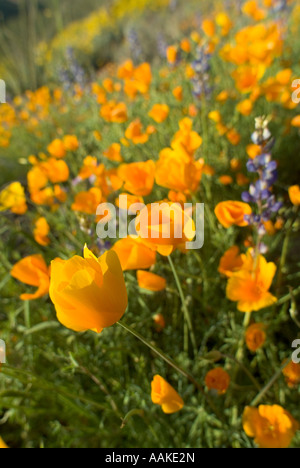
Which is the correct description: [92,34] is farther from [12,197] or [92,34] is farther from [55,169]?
[12,197]

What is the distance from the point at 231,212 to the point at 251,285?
0.87 ft

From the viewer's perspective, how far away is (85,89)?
4520 mm

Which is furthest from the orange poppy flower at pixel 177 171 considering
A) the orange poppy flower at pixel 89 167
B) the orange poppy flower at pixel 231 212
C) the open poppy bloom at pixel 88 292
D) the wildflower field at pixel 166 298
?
the orange poppy flower at pixel 89 167

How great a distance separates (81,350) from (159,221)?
32.2 inches

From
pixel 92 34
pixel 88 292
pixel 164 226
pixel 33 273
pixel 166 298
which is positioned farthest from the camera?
pixel 92 34

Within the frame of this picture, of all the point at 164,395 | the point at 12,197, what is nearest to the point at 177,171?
the point at 164,395

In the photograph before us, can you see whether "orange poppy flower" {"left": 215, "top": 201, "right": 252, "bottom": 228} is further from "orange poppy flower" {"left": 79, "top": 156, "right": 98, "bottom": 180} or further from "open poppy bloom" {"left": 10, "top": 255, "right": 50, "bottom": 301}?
"orange poppy flower" {"left": 79, "top": 156, "right": 98, "bottom": 180}

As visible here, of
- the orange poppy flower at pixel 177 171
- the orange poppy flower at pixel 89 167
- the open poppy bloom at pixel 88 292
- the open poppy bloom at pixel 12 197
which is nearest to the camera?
the open poppy bloom at pixel 88 292

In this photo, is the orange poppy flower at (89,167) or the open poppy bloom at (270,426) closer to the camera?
the open poppy bloom at (270,426)

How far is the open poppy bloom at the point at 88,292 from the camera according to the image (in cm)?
78

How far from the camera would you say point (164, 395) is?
1075mm

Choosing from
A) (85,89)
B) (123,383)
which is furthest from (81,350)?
(85,89)

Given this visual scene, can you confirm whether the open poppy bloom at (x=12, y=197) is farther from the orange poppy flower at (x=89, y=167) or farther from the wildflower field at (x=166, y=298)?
the orange poppy flower at (x=89, y=167)

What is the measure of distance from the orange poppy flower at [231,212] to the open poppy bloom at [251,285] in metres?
0.16
